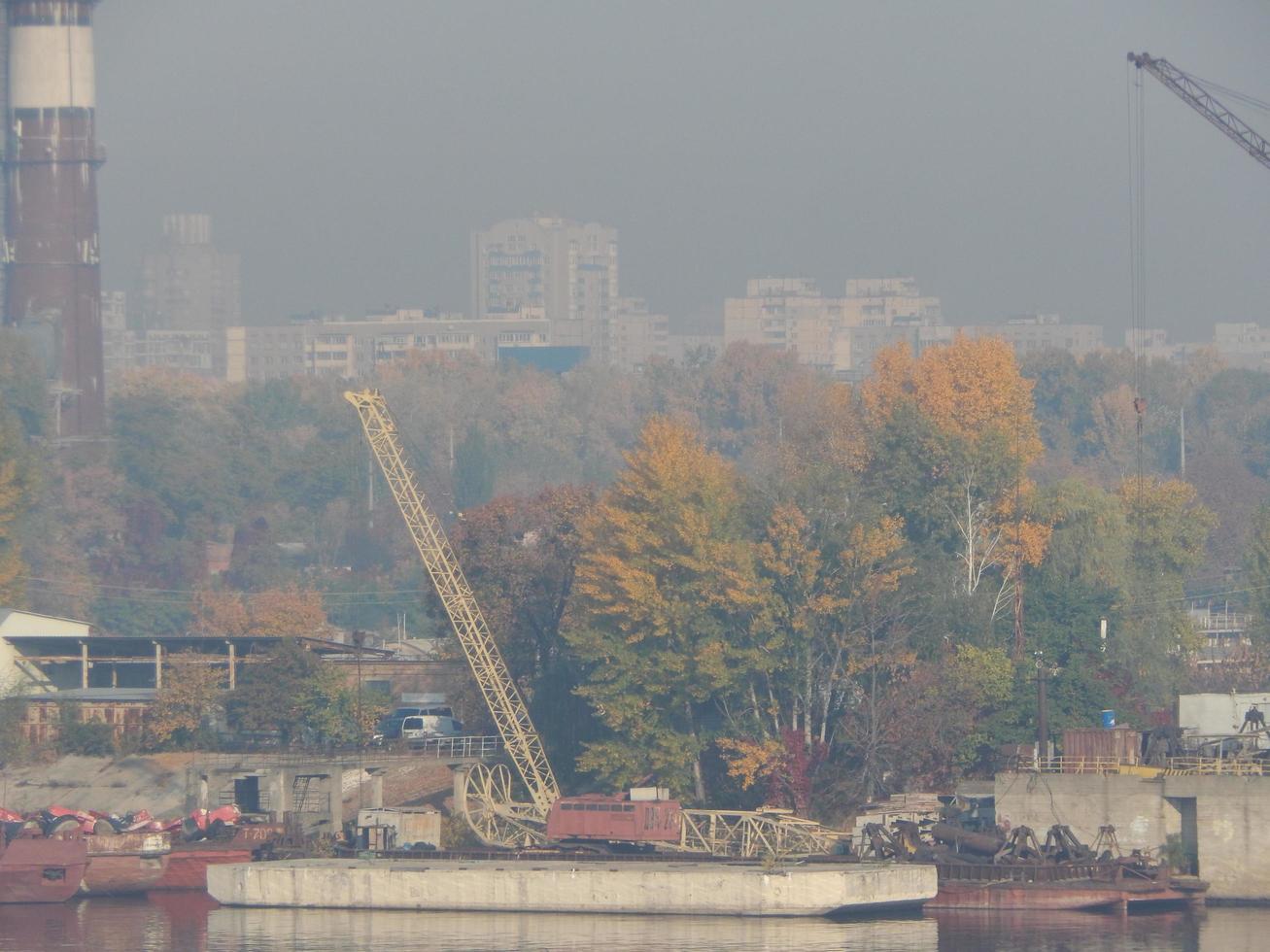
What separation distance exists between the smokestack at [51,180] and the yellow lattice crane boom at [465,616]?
3836 inches

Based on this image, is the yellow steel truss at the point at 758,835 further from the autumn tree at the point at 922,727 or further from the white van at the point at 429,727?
the white van at the point at 429,727

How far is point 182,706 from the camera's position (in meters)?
90.0

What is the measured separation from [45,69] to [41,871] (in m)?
117

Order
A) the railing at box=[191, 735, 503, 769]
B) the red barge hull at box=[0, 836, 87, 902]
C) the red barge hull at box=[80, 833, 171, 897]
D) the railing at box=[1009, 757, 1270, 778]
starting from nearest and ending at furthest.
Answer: the railing at box=[1009, 757, 1270, 778], the red barge hull at box=[0, 836, 87, 902], the red barge hull at box=[80, 833, 171, 897], the railing at box=[191, 735, 503, 769]

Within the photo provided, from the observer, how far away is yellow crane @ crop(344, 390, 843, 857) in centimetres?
7219

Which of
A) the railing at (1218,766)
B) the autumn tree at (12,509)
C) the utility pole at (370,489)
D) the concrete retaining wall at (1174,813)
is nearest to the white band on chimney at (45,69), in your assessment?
the utility pole at (370,489)

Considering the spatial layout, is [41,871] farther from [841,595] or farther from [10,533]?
[10,533]

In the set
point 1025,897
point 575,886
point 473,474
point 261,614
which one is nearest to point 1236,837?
point 1025,897

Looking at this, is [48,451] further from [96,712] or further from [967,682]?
[967,682]

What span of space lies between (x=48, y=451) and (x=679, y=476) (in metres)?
105

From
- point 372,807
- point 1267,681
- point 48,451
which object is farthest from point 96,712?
point 48,451

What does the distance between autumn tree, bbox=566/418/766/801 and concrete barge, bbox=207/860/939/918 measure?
10594mm

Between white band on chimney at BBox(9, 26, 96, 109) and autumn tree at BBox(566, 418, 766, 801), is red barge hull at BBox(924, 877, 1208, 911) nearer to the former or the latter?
autumn tree at BBox(566, 418, 766, 801)

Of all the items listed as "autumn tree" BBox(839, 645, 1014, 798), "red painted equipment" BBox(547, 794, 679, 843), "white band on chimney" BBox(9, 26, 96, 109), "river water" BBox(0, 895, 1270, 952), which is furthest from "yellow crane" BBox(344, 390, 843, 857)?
"white band on chimney" BBox(9, 26, 96, 109)
